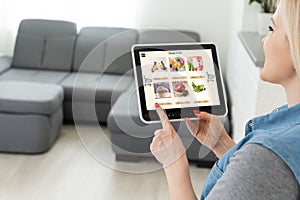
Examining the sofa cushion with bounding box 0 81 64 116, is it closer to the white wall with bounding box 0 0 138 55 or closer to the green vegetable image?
the white wall with bounding box 0 0 138 55

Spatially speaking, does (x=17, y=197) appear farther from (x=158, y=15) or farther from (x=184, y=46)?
(x=158, y=15)

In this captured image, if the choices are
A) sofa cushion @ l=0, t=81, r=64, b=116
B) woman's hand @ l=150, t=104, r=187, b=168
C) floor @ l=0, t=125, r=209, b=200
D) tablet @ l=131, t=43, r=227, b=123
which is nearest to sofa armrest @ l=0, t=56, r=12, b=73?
sofa cushion @ l=0, t=81, r=64, b=116

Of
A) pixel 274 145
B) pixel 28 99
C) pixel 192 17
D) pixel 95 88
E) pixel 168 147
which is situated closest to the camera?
pixel 274 145

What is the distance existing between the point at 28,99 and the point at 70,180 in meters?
0.67

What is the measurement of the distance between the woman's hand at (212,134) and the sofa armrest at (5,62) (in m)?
3.30

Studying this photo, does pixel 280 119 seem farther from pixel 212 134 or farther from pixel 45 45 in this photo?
pixel 45 45

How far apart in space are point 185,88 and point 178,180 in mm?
274

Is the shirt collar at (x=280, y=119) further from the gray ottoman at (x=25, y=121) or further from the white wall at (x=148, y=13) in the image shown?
the white wall at (x=148, y=13)

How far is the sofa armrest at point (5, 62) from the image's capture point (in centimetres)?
429

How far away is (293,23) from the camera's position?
2.48ft

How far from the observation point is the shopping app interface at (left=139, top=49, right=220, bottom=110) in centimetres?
122

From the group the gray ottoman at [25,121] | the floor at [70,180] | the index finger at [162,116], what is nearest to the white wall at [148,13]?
the gray ottoman at [25,121]

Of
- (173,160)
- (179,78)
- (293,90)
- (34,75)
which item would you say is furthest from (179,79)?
(34,75)

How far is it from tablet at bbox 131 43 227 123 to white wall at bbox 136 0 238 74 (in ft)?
10.7
